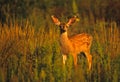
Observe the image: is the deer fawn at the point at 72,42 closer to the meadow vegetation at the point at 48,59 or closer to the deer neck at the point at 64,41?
the deer neck at the point at 64,41

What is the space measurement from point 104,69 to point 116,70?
32cm

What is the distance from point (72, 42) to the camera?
1094 cm

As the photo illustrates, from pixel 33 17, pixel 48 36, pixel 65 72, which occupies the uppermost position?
pixel 33 17

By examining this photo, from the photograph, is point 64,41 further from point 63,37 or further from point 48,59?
point 48,59

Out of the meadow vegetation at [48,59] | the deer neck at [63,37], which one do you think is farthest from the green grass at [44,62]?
the deer neck at [63,37]

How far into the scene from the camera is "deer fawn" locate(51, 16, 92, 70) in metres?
10.4

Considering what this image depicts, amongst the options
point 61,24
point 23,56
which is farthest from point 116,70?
point 61,24

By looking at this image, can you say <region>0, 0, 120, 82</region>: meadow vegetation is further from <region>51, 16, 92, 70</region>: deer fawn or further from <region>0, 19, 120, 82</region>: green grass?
<region>51, 16, 92, 70</region>: deer fawn

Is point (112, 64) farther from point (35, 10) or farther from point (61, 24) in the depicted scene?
point (35, 10)

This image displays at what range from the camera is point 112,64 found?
28.9ft

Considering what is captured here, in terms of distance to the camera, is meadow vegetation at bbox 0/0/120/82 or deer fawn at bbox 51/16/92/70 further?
deer fawn at bbox 51/16/92/70

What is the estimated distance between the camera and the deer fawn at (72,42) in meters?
10.4

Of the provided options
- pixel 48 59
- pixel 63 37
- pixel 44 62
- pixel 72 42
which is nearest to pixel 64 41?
pixel 63 37

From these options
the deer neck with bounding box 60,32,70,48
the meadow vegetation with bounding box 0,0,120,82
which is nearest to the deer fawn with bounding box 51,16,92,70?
the deer neck with bounding box 60,32,70,48
